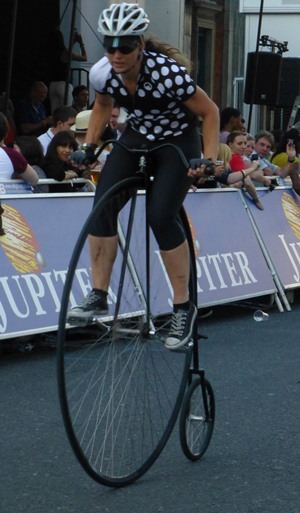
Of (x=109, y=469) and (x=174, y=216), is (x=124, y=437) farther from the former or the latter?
(x=174, y=216)

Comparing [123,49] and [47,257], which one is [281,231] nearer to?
[47,257]

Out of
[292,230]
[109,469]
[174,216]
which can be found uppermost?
[174,216]

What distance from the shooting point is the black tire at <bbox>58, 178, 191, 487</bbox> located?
528 cm

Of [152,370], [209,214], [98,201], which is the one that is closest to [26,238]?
[209,214]

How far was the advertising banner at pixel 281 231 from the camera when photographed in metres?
12.5

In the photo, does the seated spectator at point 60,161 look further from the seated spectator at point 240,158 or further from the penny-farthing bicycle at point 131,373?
the penny-farthing bicycle at point 131,373

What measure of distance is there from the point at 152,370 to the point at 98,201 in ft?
3.48

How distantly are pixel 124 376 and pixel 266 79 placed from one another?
16496 mm

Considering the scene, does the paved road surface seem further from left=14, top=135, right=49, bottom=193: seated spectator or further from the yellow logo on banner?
left=14, top=135, right=49, bottom=193: seated spectator

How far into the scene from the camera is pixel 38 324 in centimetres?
928

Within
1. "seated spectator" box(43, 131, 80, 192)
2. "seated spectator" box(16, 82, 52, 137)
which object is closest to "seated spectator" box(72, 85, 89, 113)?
"seated spectator" box(16, 82, 52, 137)

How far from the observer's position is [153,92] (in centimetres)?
558

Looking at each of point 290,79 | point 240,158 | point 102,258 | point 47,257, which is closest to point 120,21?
point 102,258

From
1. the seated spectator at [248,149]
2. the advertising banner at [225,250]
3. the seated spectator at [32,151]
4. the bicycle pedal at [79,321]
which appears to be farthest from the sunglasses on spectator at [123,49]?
the seated spectator at [248,149]
